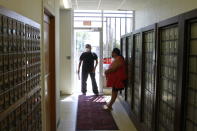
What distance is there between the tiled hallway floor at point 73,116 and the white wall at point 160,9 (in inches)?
84.1

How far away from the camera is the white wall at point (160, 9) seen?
3064mm

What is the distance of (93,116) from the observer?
17.3 ft

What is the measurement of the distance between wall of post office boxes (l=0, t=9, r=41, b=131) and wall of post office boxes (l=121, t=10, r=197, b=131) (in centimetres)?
140

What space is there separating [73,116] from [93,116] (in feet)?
1.43

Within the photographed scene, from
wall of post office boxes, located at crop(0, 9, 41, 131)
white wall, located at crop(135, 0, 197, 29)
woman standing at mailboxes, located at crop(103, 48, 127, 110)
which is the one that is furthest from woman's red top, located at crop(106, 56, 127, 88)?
wall of post office boxes, located at crop(0, 9, 41, 131)

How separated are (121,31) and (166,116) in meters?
5.03

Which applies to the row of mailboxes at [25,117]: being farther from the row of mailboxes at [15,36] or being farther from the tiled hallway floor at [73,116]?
the tiled hallway floor at [73,116]

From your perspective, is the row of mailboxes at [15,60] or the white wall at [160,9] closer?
the row of mailboxes at [15,60]

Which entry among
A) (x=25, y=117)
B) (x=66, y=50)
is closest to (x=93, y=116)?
(x=66, y=50)

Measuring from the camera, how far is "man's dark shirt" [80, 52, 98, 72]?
23.6ft

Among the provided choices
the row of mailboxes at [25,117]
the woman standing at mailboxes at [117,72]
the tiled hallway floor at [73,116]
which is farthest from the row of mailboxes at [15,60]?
the woman standing at mailboxes at [117,72]

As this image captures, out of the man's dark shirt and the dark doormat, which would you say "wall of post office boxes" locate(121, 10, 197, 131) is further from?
the man's dark shirt


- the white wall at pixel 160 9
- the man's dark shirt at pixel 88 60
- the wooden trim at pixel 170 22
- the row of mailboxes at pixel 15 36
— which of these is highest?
the white wall at pixel 160 9

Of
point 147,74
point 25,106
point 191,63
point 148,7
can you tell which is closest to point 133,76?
point 147,74
